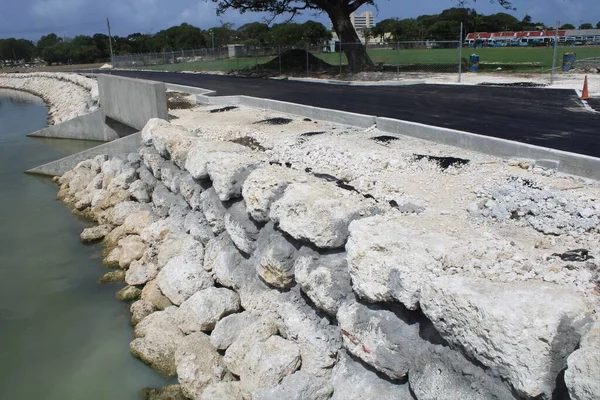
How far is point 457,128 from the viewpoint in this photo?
418 inches

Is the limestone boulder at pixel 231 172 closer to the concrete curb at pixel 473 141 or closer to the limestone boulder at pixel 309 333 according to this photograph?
the limestone boulder at pixel 309 333

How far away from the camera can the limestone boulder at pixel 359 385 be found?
471 cm

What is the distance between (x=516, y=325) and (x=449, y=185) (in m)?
3.73

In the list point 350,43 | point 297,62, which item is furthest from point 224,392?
point 297,62

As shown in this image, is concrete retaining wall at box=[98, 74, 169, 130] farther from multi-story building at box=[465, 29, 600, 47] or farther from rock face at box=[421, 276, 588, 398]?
multi-story building at box=[465, 29, 600, 47]

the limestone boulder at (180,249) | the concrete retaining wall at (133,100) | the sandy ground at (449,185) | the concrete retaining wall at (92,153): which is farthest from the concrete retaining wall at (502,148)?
the concrete retaining wall at (92,153)

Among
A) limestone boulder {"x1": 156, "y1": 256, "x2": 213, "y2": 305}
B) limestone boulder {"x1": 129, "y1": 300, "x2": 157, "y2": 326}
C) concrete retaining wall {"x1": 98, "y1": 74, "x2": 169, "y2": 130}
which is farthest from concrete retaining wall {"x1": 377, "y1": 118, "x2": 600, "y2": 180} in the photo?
concrete retaining wall {"x1": 98, "y1": 74, "x2": 169, "y2": 130}

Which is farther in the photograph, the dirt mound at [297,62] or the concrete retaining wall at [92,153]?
the dirt mound at [297,62]

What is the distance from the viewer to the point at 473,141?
892cm

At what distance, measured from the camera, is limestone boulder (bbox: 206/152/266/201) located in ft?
26.3

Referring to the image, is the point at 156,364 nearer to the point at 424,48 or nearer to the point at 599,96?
the point at 599,96

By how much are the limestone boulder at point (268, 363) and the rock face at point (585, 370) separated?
9.97 feet

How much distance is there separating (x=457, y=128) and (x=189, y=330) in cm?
658

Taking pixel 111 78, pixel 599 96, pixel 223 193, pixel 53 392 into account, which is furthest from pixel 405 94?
pixel 53 392
